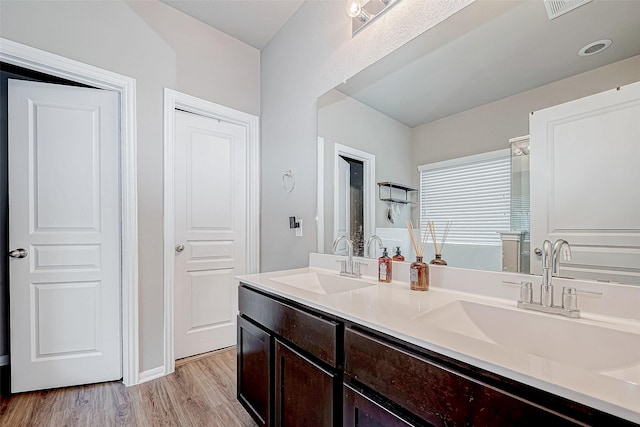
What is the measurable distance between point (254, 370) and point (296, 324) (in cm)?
48

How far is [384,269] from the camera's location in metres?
1.48

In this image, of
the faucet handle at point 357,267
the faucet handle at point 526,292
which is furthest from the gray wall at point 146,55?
the faucet handle at point 526,292

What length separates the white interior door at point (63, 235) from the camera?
6.15 feet

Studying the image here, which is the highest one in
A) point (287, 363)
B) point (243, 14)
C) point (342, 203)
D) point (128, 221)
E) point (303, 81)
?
point (243, 14)

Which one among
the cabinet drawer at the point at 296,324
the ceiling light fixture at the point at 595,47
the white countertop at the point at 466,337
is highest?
the ceiling light fixture at the point at 595,47

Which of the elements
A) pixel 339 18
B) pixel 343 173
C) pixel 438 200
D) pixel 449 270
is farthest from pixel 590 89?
pixel 339 18

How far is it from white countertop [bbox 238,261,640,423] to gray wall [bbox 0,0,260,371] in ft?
3.53

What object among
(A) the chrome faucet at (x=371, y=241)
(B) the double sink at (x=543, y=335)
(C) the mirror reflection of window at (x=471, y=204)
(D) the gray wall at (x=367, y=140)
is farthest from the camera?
(A) the chrome faucet at (x=371, y=241)

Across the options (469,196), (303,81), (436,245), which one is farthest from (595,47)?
(303,81)

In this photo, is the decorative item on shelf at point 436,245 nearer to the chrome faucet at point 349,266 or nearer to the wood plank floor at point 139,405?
the chrome faucet at point 349,266

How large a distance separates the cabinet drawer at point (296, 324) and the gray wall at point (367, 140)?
0.64 m

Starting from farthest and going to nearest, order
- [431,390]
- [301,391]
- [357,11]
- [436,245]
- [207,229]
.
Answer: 1. [207,229]
2. [357,11]
3. [436,245]
4. [301,391]
5. [431,390]

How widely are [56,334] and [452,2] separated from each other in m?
2.87

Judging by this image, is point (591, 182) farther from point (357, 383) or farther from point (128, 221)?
point (128, 221)
